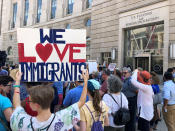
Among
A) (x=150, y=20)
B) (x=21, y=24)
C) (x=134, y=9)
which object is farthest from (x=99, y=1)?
(x=21, y=24)

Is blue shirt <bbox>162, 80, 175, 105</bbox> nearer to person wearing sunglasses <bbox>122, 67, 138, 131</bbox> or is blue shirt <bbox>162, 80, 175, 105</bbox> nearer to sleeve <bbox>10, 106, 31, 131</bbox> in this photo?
person wearing sunglasses <bbox>122, 67, 138, 131</bbox>

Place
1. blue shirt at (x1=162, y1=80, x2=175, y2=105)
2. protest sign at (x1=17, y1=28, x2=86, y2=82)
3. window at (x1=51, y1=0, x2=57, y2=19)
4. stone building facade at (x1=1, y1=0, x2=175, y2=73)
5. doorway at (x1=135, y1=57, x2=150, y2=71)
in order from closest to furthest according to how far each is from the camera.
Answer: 1. protest sign at (x1=17, y1=28, x2=86, y2=82)
2. blue shirt at (x1=162, y1=80, x2=175, y2=105)
3. stone building facade at (x1=1, y1=0, x2=175, y2=73)
4. doorway at (x1=135, y1=57, x2=150, y2=71)
5. window at (x1=51, y1=0, x2=57, y2=19)

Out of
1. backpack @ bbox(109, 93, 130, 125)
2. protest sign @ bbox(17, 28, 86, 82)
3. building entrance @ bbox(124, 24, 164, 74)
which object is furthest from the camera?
building entrance @ bbox(124, 24, 164, 74)

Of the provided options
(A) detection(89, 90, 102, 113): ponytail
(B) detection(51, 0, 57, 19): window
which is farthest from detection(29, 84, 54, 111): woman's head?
(B) detection(51, 0, 57, 19): window

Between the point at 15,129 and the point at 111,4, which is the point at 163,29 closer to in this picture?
the point at 111,4

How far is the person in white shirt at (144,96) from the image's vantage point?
4539mm

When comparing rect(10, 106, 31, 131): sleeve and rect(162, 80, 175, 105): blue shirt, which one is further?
rect(162, 80, 175, 105): blue shirt

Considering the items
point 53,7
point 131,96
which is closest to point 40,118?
point 131,96

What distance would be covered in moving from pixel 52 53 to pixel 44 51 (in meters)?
0.12

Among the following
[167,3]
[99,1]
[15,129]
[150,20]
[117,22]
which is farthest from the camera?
[99,1]

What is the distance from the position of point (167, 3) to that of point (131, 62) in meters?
5.08

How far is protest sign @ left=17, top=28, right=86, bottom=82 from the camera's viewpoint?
2945mm

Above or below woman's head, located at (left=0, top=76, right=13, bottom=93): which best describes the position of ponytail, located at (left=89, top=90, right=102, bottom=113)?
below

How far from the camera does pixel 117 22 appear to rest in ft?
55.4
